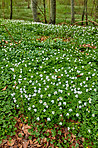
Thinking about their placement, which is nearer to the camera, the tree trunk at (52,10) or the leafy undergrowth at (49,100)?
the leafy undergrowth at (49,100)

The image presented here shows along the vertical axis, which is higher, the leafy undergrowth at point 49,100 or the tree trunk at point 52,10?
the tree trunk at point 52,10

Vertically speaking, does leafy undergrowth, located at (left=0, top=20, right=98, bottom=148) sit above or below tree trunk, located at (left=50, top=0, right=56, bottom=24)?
below

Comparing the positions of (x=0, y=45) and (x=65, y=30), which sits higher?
(x=65, y=30)

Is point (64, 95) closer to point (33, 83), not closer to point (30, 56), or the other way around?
point (33, 83)

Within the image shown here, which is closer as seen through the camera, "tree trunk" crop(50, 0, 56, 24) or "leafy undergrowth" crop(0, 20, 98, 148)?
"leafy undergrowth" crop(0, 20, 98, 148)

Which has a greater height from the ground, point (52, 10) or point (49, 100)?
point (52, 10)

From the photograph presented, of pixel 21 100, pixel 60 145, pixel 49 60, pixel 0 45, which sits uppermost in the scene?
pixel 0 45

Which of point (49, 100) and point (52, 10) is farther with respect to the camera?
point (52, 10)

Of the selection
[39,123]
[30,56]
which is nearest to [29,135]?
[39,123]
